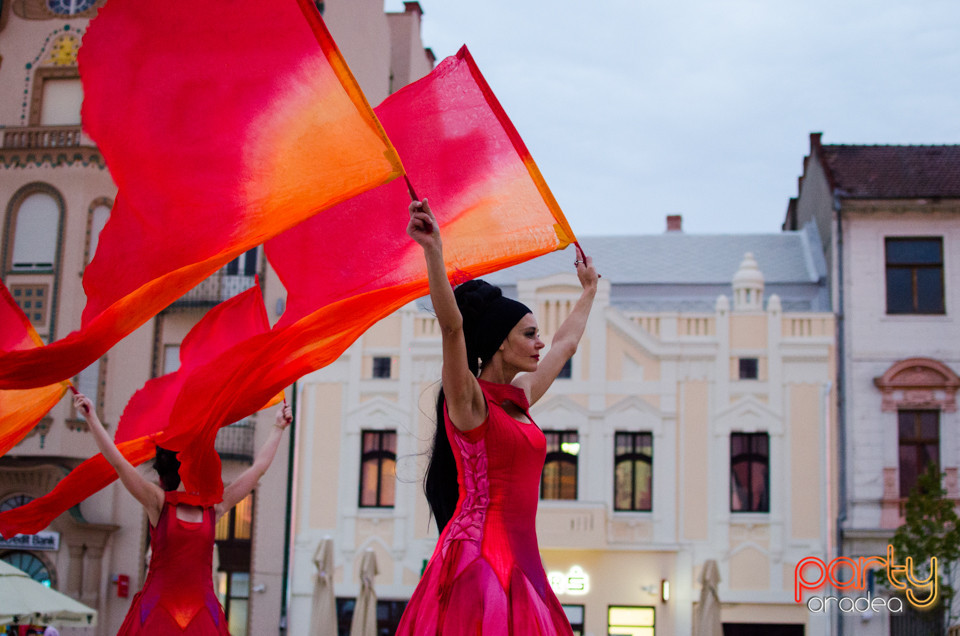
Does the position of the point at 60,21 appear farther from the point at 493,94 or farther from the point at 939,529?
the point at 493,94

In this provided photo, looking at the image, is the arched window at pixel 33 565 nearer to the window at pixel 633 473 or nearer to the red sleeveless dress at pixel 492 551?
the window at pixel 633 473

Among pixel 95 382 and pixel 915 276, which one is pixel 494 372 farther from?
pixel 95 382

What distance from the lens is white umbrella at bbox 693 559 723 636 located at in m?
20.0

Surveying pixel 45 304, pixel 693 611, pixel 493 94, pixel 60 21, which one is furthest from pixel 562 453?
pixel 493 94

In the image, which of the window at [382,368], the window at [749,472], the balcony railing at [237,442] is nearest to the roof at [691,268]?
the window at [382,368]

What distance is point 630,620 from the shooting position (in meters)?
23.0

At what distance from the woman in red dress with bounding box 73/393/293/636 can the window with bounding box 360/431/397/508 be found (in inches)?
724

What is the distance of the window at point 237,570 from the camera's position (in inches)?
965

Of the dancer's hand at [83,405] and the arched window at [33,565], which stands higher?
the dancer's hand at [83,405]

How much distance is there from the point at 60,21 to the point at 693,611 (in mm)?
19613

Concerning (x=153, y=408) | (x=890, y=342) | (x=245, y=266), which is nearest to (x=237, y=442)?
(x=245, y=266)

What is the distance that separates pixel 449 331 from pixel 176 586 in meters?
2.73

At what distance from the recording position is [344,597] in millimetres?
23906

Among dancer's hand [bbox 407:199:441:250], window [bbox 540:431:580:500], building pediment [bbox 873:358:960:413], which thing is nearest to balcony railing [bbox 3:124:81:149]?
window [bbox 540:431:580:500]
